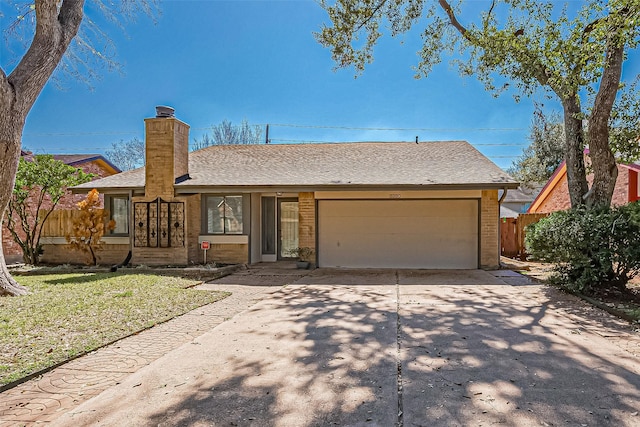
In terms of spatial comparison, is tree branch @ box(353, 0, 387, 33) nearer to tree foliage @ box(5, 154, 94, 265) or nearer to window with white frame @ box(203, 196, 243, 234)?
window with white frame @ box(203, 196, 243, 234)

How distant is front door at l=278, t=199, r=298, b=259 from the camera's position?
1252 cm

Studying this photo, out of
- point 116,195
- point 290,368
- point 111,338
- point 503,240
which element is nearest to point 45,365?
point 111,338

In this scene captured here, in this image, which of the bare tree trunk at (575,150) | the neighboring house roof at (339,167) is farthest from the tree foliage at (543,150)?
the bare tree trunk at (575,150)

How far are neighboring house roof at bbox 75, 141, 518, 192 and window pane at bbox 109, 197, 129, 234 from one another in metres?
0.60

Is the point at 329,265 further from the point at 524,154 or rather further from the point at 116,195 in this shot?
the point at 524,154

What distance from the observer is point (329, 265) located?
38.5 feet

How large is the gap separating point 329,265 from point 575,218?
21.2 ft

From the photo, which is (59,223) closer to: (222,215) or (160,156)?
(160,156)

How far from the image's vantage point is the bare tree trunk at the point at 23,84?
7125 millimetres

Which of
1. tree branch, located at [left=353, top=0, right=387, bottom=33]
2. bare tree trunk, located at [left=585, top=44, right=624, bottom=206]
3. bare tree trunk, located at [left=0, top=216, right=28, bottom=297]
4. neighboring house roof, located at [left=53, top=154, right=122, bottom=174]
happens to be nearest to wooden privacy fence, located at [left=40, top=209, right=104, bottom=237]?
bare tree trunk, located at [left=0, top=216, right=28, bottom=297]

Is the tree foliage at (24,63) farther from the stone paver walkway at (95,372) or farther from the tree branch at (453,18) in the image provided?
the tree branch at (453,18)

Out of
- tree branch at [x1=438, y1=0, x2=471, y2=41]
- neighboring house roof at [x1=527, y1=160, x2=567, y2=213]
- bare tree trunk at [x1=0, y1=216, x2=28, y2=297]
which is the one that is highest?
tree branch at [x1=438, y1=0, x2=471, y2=41]

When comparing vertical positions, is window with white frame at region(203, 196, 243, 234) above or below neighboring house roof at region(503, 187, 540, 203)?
below

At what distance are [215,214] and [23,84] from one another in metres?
5.67
